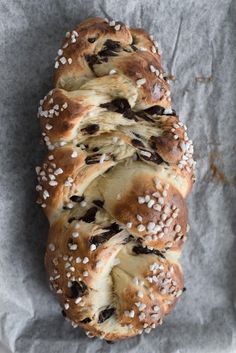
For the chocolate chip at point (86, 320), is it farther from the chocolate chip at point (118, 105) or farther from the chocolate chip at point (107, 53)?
the chocolate chip at point (107, 53)

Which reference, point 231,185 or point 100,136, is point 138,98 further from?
point 231,185

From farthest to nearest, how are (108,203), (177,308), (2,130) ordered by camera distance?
(177,308) < (2,130) < (108,203)

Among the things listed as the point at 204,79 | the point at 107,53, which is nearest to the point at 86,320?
the point at 107,53

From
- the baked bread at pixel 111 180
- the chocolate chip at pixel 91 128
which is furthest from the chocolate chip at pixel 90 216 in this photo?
the chocolate chip at pixel 91 128

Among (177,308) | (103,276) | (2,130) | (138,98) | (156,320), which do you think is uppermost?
(138,98)

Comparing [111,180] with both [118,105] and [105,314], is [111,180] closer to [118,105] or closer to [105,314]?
[118,105]

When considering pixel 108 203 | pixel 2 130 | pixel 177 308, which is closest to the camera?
pixel 108 203

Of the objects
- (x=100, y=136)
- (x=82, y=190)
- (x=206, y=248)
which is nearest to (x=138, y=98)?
(x=100, y=136)

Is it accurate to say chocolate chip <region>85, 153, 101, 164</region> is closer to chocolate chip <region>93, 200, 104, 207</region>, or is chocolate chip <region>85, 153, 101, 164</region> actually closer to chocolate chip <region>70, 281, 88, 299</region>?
chocolate chip <region>93, 200, 104, 207</region>
